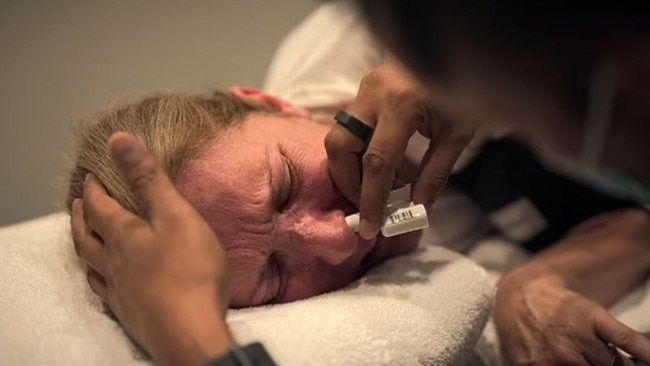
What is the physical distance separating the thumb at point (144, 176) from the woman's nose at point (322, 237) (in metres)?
0.18

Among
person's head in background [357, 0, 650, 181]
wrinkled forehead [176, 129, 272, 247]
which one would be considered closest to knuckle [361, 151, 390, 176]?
wrinkled forehead [176, 129, 272, 247]

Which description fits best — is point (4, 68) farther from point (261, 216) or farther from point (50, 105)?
point (261, 216)

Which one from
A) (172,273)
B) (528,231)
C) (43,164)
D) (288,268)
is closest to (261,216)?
(288,268)

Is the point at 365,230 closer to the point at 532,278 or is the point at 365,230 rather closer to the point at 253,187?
the point at 253,187

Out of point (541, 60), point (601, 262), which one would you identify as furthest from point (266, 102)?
point (541, 60)

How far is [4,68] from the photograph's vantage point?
4.46 ft

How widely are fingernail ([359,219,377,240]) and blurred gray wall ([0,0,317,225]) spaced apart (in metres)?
0.62

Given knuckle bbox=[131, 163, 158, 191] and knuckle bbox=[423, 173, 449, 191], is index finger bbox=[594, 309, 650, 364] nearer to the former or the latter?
knuckle bbox=[423, 173, 449, 191]

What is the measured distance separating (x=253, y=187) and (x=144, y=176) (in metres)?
0.16

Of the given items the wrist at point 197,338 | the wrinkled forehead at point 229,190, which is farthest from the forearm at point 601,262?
the wrist at point 197,338

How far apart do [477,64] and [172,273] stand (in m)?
0.34

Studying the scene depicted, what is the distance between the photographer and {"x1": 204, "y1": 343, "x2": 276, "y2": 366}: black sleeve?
0.60m

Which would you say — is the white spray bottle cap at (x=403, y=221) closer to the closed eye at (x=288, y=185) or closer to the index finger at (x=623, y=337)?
the closed eye at (x=288, y=185)

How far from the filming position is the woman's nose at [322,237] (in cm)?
81
